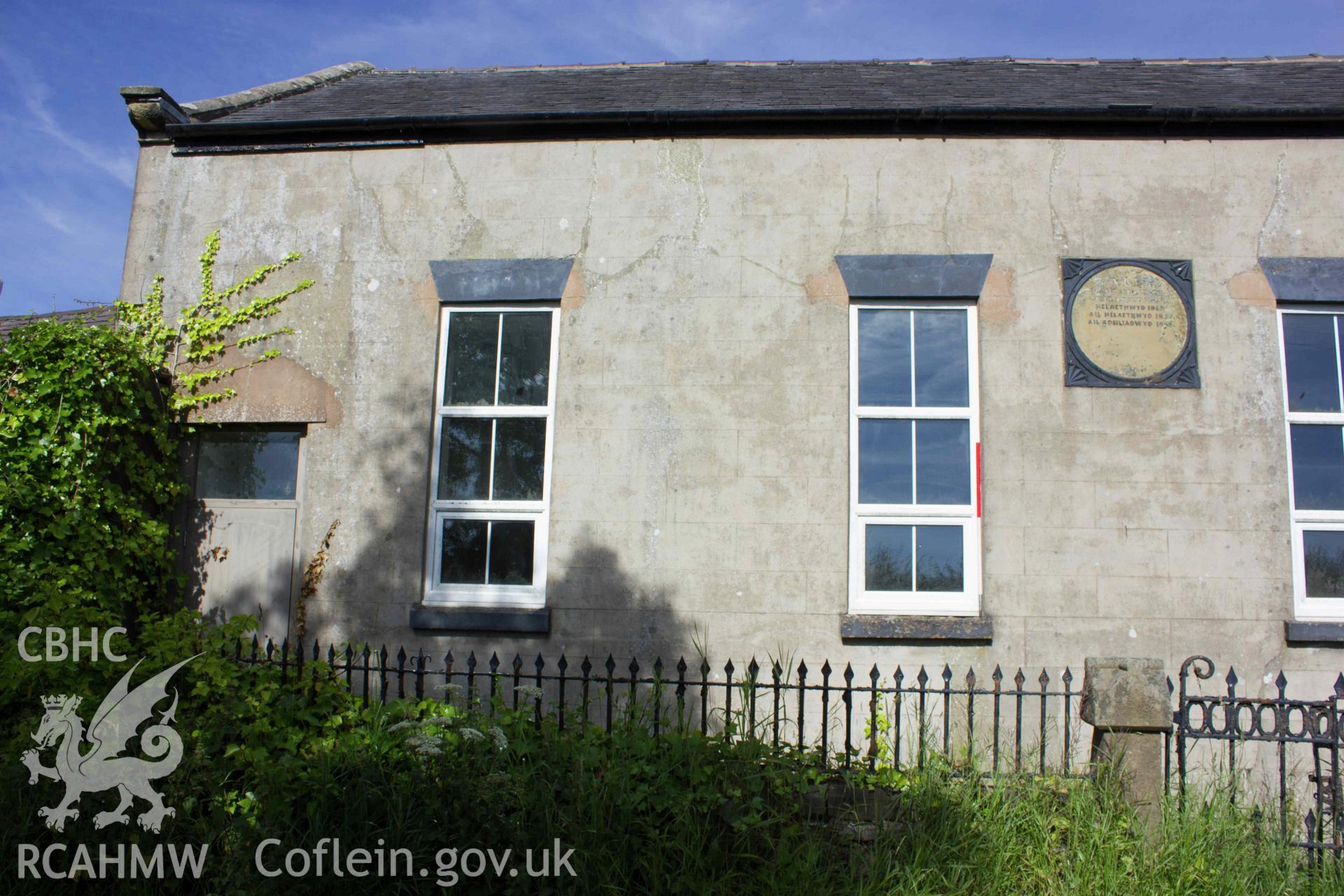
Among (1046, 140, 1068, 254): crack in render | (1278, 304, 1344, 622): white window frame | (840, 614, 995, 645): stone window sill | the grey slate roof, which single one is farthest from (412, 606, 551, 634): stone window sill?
(1278, 304, 1344, 622): white window frame

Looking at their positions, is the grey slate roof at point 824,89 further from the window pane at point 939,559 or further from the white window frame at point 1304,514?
the window pane at point 939,559

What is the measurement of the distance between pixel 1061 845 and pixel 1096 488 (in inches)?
115

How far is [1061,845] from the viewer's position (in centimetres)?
460

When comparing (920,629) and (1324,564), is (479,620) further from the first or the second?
(1324,564)

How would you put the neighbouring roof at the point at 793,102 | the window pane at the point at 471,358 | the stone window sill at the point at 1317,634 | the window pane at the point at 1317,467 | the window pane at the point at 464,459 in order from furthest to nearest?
1. the window pane at the point at 471,358
2. the window pane at the point at 464,459
3. the neighbouring roof at the point at 793,102
4. the window pane at the point at 1317,467
5. the stone window sill at the point at 1317,634

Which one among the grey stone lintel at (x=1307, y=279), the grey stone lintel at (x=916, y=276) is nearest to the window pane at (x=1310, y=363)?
the grey stone lintel at (x=1307, y=279)

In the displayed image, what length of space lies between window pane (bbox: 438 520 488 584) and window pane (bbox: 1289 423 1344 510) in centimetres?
609

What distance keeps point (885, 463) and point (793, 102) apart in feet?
10.1

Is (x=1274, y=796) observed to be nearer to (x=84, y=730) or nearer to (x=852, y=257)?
(x=852, y=257)

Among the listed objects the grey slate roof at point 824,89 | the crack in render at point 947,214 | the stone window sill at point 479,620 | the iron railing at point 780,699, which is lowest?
the iron railing at point 780,699

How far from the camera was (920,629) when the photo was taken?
650cm

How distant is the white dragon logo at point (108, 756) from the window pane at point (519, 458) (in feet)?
9.09

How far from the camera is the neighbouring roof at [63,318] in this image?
8.52 metres

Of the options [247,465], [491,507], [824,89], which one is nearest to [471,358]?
[491,507]
